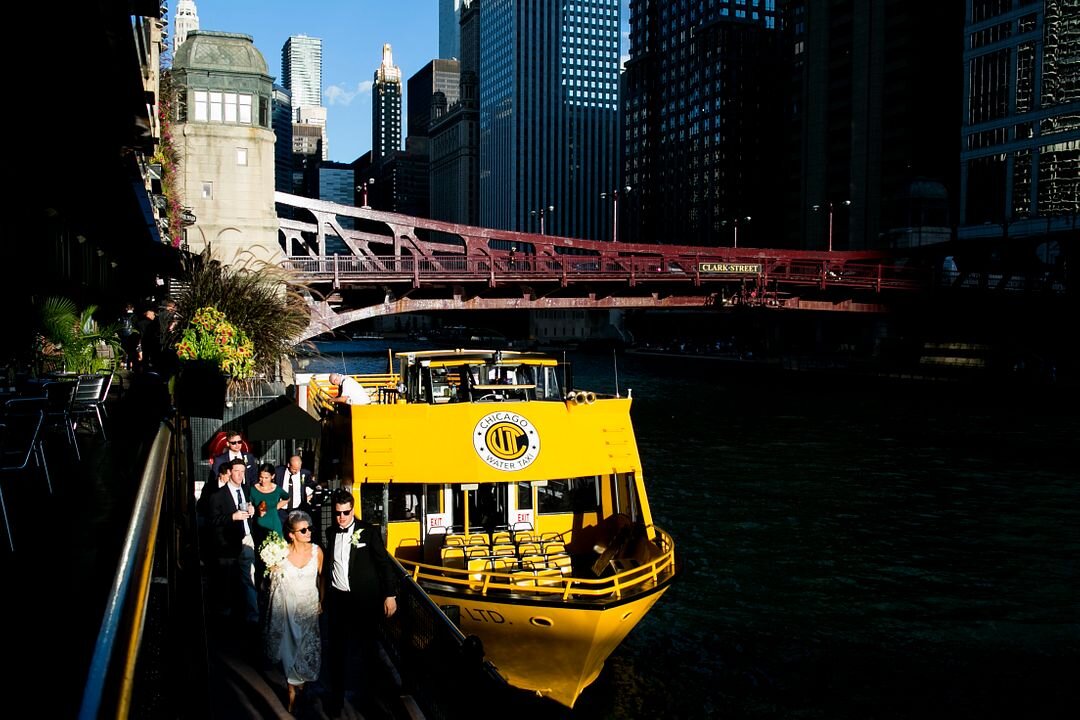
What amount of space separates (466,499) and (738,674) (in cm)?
645

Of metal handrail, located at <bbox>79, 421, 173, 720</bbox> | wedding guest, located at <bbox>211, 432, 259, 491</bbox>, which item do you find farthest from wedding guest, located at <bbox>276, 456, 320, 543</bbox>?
metal handrail, located at <bbox>79, 421, 173, 720</bbox>

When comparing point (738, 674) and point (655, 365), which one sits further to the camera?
point (655, 365)

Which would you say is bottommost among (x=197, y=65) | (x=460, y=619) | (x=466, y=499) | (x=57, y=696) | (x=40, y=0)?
(x=460, y=619)

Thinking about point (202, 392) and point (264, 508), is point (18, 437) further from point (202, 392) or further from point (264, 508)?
point (202, 392)

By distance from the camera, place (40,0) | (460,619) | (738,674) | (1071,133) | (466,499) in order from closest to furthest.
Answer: (40,0) < (460,619) < (466,499) < (738,674) < (1071,133)

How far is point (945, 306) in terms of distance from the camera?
72.9 metres

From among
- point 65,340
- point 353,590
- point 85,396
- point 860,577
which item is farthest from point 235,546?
point 860,577

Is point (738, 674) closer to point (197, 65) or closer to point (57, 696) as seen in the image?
point (57, 696)

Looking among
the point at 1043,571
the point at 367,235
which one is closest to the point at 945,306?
the point at 367,235

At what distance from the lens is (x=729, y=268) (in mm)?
63625

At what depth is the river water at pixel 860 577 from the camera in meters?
17.2

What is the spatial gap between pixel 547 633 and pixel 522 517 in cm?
239

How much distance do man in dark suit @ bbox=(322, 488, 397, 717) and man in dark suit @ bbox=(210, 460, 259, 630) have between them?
183 centimetres

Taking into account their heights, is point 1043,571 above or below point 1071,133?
below
